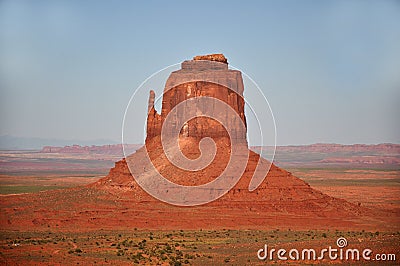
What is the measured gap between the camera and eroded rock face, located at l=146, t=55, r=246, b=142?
85188mm

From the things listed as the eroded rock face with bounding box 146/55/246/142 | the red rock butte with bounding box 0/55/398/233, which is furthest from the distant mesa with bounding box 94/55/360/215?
the red rock butte with bounding box 0/55/398/233

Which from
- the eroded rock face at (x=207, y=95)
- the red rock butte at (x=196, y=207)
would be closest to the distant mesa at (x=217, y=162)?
the eroded rock face at (x=207, y=95)

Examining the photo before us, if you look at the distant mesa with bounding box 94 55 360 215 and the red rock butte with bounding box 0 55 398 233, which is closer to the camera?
the red rock butte with bounding box 0 55 398 233

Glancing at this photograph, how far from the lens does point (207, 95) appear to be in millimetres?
85375

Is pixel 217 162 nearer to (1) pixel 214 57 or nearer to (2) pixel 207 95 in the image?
(2) pixel 207 95

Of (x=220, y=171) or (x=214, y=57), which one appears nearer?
(x=220, y=171)

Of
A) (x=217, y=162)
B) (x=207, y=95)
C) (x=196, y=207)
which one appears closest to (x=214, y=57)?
(x=207, y=95)

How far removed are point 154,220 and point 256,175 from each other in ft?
47.1

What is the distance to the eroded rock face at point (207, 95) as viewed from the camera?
85.2 m

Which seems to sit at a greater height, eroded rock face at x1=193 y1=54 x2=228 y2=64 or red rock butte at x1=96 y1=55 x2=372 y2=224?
eroded rock face at x1=193 y1=54 x2=228 y2=64

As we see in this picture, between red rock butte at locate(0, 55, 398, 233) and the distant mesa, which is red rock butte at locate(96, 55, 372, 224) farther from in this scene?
red rock butte at locate(0, 55, 398, 233)

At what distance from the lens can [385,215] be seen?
80938 millimetres

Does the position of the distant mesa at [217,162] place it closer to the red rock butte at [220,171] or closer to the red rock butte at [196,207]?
the red rock butte at [220,171]

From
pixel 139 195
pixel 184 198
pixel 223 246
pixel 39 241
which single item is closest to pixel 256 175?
pixel 184 198
